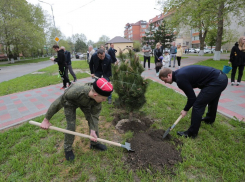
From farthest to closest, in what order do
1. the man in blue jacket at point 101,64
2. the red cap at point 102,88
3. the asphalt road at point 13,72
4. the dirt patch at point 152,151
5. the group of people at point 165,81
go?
the asphalt road at point 13,72 < the man in blue jacket at point 101,64 < the dirt patch at point 152,151 < the group of people at point 165,81 < the red cap at point 102,88

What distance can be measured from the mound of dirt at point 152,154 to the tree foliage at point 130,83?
692 mm

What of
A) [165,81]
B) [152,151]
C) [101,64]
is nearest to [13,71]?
[101,64]

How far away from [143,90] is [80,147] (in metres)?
1.60

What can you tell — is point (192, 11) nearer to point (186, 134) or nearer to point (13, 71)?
point (186, 134)

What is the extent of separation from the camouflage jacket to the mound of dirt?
2.60ft

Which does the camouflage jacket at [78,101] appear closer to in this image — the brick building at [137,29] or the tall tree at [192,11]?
the tall tree at [192,11]

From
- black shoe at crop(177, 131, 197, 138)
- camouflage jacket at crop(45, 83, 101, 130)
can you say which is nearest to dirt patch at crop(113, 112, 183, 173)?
black shoe at crop(177, 131, 197, 138)

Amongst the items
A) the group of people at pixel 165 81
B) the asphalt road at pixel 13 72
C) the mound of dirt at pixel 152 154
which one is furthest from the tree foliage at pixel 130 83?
the asphalt road at pixel 13 72

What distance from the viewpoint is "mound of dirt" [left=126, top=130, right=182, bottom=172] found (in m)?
2.21

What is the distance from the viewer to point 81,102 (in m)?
2.12

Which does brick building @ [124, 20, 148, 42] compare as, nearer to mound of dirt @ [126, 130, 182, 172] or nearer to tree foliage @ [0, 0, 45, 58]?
tree foliage @ [0, 0, 45, 58]

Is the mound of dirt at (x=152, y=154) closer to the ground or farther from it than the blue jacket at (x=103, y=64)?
closer to the ground

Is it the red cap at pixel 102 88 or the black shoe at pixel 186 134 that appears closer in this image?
the red cap at pixel 102 88

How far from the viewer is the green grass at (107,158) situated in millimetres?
2089
